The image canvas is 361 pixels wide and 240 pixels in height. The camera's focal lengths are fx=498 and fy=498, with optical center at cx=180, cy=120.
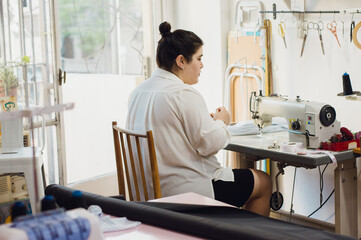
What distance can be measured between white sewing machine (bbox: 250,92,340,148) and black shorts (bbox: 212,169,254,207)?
325 millimetres

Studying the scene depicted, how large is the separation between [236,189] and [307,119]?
0.49 meters

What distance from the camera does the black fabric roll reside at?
1.07 meters

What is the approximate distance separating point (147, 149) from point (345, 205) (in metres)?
1.04

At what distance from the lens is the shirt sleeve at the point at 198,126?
222cm

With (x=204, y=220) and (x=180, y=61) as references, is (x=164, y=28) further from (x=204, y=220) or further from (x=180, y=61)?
(x=204, y=220)

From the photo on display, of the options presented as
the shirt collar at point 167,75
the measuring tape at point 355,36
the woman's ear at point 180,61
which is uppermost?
the measuring tape at point 355,36

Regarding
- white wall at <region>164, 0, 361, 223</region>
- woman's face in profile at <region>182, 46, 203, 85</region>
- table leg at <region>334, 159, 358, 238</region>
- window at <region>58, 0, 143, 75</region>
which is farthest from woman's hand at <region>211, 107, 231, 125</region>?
window at <region>58, 0, 143, 75</region>

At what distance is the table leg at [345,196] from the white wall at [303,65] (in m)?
0.48

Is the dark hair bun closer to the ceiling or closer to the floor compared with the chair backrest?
closer to the ceiling

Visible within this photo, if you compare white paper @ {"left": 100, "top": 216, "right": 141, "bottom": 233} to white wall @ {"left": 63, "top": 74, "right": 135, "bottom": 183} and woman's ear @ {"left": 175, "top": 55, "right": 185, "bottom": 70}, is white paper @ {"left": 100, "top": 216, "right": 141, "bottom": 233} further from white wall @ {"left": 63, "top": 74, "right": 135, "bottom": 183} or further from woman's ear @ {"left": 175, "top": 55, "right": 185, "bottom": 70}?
white wall @ {"left": 63, "top": 74, "right": 135, "bottom": 183}

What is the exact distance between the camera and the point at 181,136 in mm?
2260

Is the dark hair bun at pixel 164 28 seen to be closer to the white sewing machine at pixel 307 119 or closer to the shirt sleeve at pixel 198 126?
the shirt sleeve at pixel 198 126

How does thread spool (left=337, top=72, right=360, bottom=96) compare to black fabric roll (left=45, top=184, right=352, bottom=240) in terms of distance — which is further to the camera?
thread spool (left=337, top=72, right=360, bottom=96)

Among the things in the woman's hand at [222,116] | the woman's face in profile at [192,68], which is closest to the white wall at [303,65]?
the woman's hand at [222,116]
